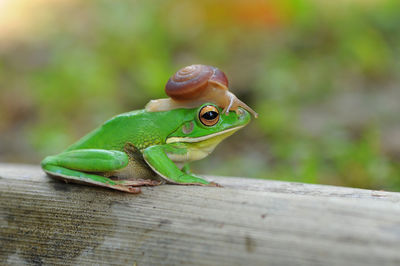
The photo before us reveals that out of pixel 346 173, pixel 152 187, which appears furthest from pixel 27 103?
pixel 152 187

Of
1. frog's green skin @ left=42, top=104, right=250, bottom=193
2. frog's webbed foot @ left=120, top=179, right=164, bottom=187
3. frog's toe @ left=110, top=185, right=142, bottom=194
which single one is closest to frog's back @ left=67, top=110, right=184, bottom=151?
frog's green skin @ left=42, top=104, right=250, bottom=193

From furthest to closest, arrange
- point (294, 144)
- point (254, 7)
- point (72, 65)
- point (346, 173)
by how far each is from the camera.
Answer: point (254, 7), point (72, 65), point (294, 144), point (346, 173)

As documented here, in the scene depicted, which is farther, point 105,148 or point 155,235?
point 105,148

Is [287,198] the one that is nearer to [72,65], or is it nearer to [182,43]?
[72,65]

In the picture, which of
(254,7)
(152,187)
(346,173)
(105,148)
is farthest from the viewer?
(254,7)

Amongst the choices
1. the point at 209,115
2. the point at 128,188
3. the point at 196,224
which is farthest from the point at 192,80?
the point at 196,224

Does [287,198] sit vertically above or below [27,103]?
above
